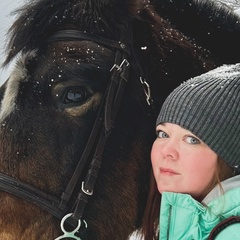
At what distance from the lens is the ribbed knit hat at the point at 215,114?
1.84 m

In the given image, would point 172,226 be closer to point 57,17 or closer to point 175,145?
point 175,145

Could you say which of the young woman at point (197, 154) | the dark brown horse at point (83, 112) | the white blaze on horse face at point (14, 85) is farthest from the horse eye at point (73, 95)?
the young woman at point (197, 154)

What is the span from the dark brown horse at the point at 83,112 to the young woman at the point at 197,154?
37cm

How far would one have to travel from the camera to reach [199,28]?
267cm

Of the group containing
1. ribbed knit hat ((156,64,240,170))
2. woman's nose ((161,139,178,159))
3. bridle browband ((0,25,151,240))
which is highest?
ribbed knit hat ((156,64,240,170))

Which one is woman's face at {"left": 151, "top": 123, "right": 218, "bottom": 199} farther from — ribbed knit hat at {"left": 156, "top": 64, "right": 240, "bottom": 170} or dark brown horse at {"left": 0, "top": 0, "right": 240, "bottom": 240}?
dark brown horse at {"left": 0, "top": 0, "right": 240, "bottom": 240}

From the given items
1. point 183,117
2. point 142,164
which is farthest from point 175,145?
point 142,164

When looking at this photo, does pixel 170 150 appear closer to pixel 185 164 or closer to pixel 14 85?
pixel 185 164

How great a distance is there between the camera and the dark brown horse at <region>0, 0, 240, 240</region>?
2.15 metres

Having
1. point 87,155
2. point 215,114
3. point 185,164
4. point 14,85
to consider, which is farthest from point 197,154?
point 14,85

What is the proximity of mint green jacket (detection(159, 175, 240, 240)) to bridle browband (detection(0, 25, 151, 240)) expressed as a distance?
0.49 m

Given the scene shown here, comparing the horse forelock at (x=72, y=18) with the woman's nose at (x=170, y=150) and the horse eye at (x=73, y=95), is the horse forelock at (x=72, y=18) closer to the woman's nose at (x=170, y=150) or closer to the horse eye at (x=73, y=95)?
the horse eye at (x=73, y=95)

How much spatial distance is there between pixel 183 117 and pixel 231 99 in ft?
0.70

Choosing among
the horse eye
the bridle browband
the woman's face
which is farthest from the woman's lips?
the horse eye
